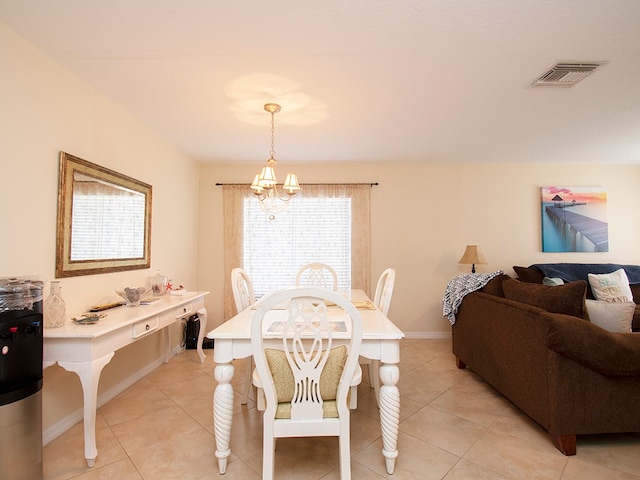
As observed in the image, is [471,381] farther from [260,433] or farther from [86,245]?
[86,245]

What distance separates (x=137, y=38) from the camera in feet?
5.75

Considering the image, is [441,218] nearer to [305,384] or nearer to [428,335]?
[428,335]

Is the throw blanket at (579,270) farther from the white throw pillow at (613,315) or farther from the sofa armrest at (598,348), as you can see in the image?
the sofa armrest at (598,348)

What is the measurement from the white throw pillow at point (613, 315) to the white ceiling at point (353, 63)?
1.55 meters

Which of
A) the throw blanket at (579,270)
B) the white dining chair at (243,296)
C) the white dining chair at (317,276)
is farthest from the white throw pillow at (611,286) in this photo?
the white dining chair at (243,296)

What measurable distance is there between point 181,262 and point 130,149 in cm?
147

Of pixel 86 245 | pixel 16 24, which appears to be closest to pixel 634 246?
pixel 86 245

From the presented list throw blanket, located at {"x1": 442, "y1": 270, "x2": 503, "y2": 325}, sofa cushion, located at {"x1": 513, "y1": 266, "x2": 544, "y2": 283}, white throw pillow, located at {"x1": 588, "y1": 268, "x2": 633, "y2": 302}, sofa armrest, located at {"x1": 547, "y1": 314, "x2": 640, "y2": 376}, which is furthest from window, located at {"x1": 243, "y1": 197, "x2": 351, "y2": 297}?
white throw pillow, located at {"x1": 588, "y1": 268, "x2": 633, "y2": 302}

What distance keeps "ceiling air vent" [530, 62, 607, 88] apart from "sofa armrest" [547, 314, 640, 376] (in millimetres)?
1611

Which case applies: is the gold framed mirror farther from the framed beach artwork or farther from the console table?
the framed beach artwork

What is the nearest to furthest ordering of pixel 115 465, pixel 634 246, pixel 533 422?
1. pixel 115 465
2. pixel 533 422
3. pixel 634 246

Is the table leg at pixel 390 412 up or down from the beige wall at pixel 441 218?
down

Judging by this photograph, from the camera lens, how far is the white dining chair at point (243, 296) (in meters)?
2.40

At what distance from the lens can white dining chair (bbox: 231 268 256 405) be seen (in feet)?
7.87
